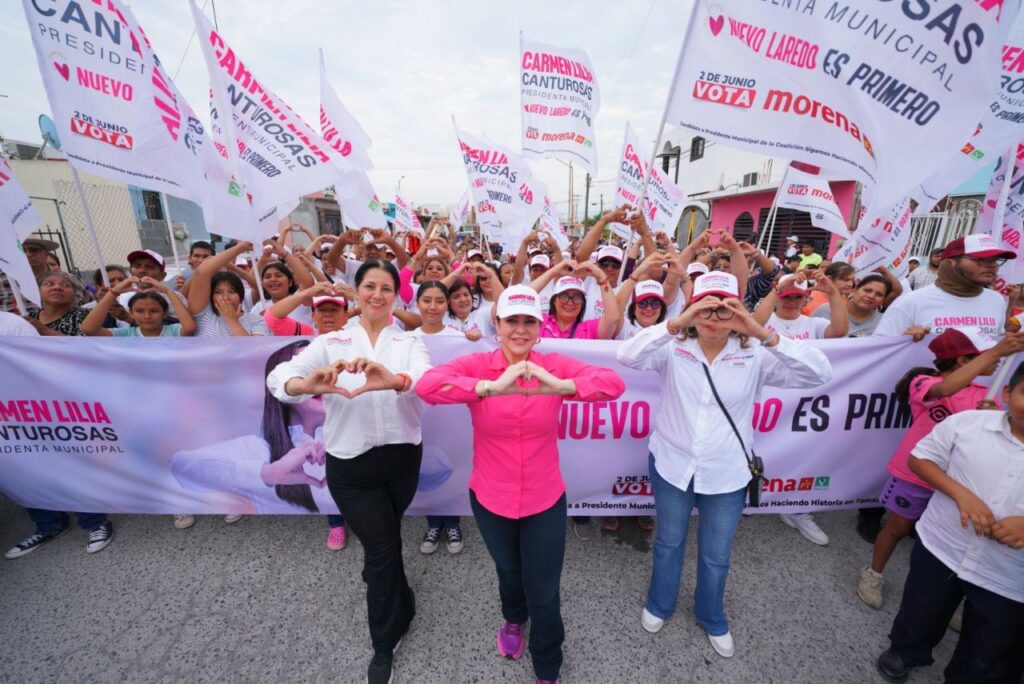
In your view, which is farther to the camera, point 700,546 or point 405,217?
point 405,217

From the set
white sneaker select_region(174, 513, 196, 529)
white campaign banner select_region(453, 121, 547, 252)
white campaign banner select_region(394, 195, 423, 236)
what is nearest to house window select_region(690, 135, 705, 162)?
white campaign banner select_region(394, 195, 423, 236)

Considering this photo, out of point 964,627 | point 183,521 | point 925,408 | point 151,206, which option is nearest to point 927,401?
point 925,408

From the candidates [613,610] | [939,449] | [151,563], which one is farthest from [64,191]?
[939,449]

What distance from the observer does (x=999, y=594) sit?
78.7 inches

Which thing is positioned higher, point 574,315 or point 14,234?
point 14,234

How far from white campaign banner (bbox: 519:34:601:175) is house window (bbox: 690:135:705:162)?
2578cm

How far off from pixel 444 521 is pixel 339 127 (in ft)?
16.8

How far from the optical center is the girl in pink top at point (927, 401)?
8.14ft

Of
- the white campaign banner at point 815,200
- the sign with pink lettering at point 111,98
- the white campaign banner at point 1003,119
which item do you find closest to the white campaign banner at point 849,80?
the white campaign banner at point 1003,119

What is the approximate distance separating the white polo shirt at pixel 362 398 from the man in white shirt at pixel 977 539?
265 cm

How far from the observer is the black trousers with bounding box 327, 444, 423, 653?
229 cm

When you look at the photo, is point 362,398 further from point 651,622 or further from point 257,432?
point 651,622

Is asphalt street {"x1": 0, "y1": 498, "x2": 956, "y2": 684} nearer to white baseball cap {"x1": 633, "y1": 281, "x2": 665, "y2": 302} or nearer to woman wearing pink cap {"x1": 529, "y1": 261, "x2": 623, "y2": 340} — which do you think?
woman wearing pink cap {"x1": 529, "y1": 261, "x2": 623, "y2": 340}

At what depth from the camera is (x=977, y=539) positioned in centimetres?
206
